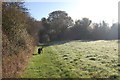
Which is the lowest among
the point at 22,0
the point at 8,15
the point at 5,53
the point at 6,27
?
the point at 5,53

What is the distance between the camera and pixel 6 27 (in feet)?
43.5

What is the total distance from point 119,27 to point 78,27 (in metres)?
16.4

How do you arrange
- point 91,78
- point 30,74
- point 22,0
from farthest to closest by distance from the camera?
point 22,0
point 30,74
point 91,78

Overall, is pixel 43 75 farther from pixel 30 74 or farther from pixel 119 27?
pixel 119 27

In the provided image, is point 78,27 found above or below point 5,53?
above

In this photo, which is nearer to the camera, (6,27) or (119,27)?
(6,27)

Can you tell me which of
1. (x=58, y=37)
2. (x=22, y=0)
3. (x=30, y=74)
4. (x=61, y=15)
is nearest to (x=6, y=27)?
(x=30, y=74)

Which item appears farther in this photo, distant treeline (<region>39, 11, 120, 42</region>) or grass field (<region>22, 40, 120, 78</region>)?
distant treeline (<region>39, 11, 120, 42</region>)

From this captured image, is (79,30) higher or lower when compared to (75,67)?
higher

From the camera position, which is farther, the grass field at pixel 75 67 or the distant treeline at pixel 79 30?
the distant treeline at pixel 79 30

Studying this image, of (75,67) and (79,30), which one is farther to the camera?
(79,30)

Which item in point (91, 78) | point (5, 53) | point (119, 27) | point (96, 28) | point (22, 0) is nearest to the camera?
point (91, 78)

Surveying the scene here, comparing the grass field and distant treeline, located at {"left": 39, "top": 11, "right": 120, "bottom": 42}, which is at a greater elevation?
distant treeline, located at {"left": 39, "top": 11, "right": 120, "bottom": 42}

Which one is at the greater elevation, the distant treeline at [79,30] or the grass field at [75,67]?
the distant treeline at [79,30]
